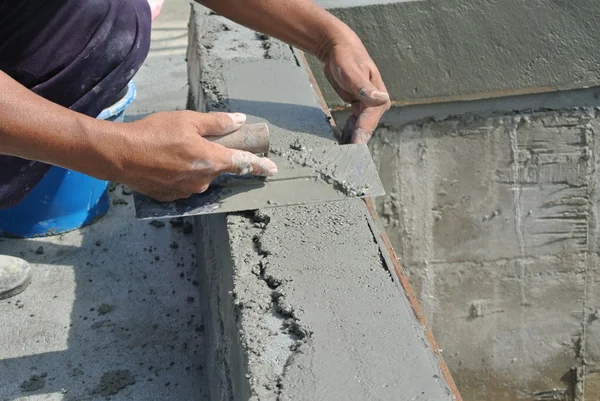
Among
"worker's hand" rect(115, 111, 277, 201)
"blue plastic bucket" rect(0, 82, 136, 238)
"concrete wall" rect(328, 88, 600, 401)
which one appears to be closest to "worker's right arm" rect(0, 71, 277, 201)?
"worker's hand" rect(115, 111, 277, 201)

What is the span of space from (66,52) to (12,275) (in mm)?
895

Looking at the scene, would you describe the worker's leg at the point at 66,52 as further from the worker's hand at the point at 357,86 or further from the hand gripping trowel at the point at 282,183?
the worker's hand at the point at 357,86

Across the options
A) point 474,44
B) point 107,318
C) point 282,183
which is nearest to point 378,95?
point 282,183

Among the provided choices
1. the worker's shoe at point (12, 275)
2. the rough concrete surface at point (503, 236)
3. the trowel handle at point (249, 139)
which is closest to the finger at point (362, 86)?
the trowel handle at point (249, 139)

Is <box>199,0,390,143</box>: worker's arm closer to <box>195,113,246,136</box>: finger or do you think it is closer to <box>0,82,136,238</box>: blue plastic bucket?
<box>195,113,246,136</box>: finger

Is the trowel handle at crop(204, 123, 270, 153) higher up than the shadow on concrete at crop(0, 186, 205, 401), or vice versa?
the trowel handle at crop(204, 123, 270, 153)

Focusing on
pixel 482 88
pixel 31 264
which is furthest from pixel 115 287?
pixel 482 88

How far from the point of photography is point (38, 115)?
182cm

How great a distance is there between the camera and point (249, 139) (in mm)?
2170

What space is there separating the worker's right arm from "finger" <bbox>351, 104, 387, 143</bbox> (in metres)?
0.53

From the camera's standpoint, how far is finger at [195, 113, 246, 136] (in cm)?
203

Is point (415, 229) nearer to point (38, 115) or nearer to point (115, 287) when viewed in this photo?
point (115, 287)

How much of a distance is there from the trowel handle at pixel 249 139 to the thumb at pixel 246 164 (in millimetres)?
52

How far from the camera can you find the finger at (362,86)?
245cm
